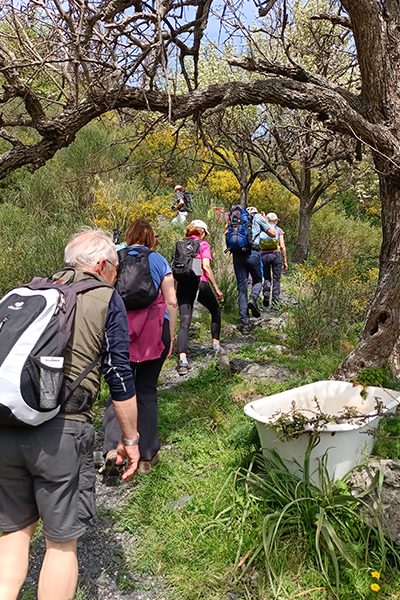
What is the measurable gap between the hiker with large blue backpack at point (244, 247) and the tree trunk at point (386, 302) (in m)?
3.13

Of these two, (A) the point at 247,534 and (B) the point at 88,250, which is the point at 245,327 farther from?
(B) the point at 88,250

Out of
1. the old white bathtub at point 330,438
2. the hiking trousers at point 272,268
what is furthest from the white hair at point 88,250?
the hiking trousers at point 272,268

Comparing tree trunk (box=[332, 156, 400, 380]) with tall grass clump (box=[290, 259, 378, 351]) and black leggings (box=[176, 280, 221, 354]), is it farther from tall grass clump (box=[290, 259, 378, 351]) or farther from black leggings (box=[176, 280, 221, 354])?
black leggings (box=[176, 280, 221, 354])

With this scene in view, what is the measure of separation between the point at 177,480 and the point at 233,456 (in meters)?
0.47

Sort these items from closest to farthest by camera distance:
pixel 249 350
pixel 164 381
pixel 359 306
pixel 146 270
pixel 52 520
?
pixel 52 520
pixel 146 270
pixel 164 381
pixel 249 350
pixel 359 306

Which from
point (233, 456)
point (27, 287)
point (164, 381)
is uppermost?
point (27, 287)

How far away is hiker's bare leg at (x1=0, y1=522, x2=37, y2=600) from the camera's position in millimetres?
1781

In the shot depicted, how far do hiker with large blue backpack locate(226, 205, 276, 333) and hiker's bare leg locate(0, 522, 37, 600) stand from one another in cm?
543

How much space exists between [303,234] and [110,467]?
10877mm

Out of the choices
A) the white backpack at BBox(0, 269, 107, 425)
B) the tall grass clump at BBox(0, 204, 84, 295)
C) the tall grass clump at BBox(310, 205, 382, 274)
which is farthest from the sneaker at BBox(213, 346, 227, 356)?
the tall grass clump at BBox(310, 205, 382, 274)

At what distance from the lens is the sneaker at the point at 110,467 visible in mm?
3233

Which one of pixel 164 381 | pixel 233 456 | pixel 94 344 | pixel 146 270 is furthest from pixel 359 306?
pixel 94 344

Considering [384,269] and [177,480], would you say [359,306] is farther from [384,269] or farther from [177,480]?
[177,480]

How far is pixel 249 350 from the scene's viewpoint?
6023 millimetres
